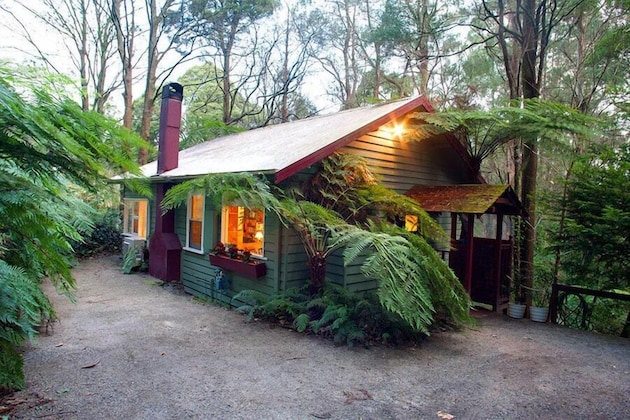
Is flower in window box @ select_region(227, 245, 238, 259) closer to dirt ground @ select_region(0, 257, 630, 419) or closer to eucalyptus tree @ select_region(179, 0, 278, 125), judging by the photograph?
dirt ground @ select_region(0, 257, 630, 419)

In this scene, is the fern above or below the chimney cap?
below

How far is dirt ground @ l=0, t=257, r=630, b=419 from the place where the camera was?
A: 10.0ft

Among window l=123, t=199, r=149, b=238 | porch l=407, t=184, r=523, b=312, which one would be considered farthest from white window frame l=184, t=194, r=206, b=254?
porch l=407, t=184, r=523, b=312

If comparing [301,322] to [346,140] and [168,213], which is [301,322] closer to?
[346,140]

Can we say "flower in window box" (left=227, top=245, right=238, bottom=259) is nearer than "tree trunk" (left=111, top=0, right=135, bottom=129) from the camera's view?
Yes

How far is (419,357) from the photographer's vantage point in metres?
4.35

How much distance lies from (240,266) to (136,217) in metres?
5.41

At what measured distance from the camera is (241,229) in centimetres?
725

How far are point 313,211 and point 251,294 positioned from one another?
173cm

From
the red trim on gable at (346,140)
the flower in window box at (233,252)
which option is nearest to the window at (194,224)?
the flower in window box at (233,252)

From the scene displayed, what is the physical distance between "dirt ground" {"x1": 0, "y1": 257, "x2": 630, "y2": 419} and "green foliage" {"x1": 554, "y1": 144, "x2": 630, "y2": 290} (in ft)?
3.07

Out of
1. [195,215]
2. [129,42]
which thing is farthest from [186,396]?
[129,42]

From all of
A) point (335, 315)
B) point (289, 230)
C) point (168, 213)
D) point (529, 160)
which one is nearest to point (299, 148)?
point (289, 230)

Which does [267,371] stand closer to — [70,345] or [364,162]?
[70,345]
